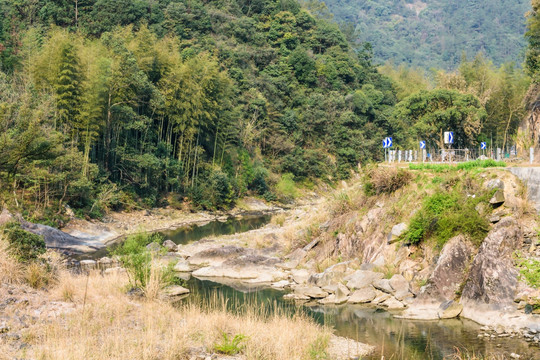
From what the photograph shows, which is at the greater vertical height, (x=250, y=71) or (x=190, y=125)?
(x=250, y=71)

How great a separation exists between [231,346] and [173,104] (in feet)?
119

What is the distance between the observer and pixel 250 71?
69.4 metres

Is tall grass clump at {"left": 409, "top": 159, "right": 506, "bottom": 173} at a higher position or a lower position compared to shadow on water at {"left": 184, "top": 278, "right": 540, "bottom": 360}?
higher

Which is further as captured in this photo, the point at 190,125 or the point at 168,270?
the point at 190,125

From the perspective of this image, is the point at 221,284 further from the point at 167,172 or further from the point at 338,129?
the point at 338,129

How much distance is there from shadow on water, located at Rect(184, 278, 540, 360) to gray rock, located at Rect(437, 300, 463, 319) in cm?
28

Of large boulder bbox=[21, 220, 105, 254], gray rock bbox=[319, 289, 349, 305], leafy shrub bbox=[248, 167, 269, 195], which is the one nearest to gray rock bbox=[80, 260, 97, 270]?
large boulder bbox=[21, 220, 105, 254]

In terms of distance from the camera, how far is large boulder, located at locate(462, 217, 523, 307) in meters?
14.3

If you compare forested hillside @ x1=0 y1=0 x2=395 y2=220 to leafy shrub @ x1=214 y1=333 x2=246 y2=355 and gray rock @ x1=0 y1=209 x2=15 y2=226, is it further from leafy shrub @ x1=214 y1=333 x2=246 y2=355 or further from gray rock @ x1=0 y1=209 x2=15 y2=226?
leafy shrub @ x1=214 y1=333 x2=246 y2=355

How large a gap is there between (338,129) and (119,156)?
3759 cm

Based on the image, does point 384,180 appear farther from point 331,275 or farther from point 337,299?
point 337,299

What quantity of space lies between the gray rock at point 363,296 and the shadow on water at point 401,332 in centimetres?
45

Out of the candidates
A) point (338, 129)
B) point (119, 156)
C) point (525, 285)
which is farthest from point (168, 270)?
point (338, 129)

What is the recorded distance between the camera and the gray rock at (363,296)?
661 inches
